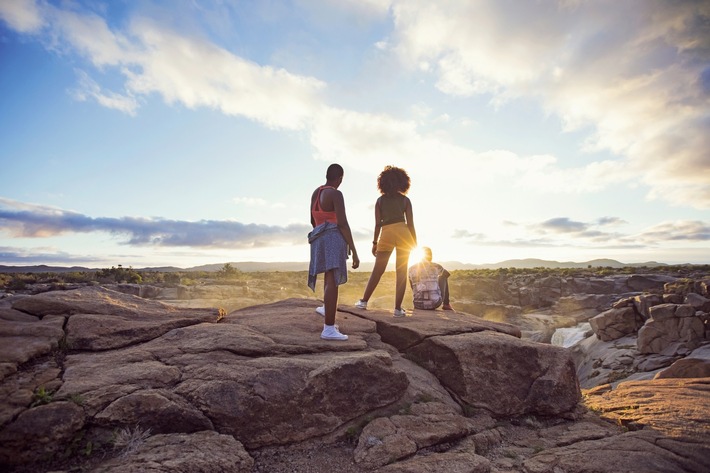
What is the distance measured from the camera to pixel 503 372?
538 centimetres

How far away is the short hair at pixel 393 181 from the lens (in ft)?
23.1

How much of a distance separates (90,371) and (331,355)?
8.70 feet

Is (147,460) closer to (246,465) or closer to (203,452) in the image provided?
(203,452)

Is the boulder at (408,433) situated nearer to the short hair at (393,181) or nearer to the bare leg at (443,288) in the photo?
the short hair at (393,181)

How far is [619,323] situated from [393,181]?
713 inches

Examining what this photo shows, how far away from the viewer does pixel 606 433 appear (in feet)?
15.3

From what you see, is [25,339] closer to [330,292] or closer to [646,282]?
[330,292]

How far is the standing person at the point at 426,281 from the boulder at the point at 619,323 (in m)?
15.5

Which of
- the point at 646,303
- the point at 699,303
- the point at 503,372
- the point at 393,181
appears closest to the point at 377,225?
the point at 393,181

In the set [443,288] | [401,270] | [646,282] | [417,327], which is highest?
[401,270]

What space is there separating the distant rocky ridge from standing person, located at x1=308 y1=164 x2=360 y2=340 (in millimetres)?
→ 584

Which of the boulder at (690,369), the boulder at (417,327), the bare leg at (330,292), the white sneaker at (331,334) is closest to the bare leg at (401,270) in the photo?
the boulder at (417,327)

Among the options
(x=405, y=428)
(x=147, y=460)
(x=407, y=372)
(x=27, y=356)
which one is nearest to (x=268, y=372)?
(x=147, y=460)

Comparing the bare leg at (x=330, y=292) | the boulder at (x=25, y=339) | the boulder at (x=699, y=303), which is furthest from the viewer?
the boulder at (x=699, y=303)
